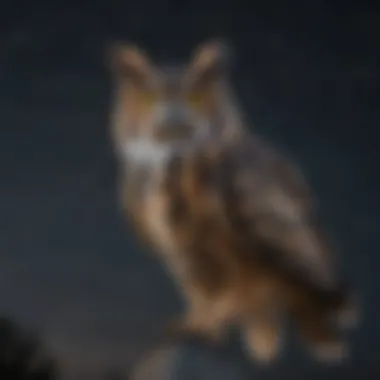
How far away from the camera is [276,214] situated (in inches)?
100

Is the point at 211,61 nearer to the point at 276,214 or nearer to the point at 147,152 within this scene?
the point at 147,152

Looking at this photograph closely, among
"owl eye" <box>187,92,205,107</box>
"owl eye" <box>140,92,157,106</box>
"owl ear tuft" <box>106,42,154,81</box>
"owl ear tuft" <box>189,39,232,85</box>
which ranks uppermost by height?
"owl ear tuft" <box>189,39,232,85</box>

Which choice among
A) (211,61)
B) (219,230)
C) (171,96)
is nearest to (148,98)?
(171,96)

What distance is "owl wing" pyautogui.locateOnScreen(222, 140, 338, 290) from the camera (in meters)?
2.53

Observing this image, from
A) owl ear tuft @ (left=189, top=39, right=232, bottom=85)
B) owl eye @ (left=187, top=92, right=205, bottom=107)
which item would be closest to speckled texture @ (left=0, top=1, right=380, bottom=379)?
owl ear tuft @ (left=189, top=39, right=232, bottom=85)

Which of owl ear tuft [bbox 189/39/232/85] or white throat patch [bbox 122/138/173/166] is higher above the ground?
owl ear tuft [bbox 189/39/232/85]

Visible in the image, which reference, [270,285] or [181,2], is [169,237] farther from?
[181,2]

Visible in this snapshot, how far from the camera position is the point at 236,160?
2.56 m

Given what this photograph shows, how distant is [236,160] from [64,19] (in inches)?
18.5

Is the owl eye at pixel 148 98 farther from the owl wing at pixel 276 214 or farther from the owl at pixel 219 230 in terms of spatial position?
the owl wing at pixel 276 214

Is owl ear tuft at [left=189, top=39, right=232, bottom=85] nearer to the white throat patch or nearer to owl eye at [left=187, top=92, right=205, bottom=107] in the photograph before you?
owl eye at [left=187, top=92, right=205, bottom=107]

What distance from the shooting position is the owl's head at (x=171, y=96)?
253 cm

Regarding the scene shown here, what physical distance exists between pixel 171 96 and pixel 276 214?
0.31 m

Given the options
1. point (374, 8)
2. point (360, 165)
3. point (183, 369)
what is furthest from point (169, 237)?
point (374, 8)
